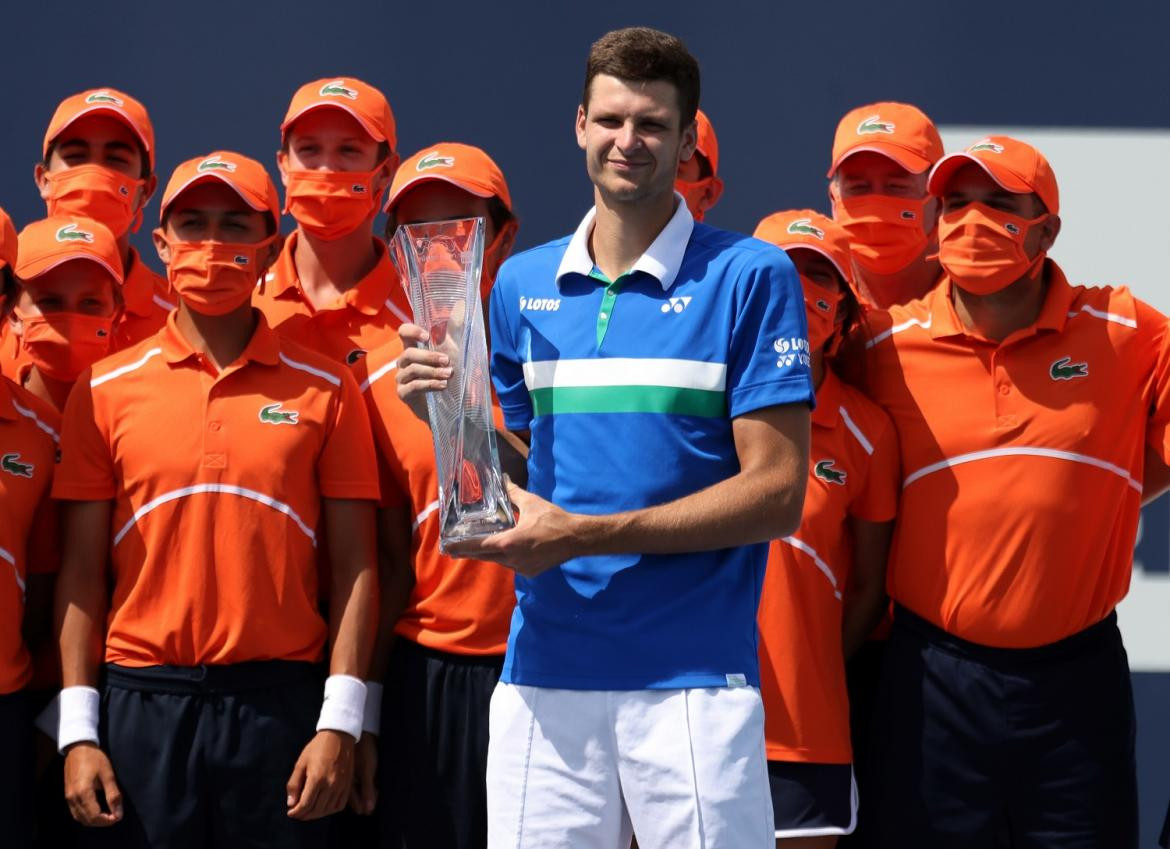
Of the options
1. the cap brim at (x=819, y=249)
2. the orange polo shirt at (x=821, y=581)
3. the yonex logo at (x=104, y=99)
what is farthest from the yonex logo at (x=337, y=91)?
the orange polo shirt at (x=821, y=581)

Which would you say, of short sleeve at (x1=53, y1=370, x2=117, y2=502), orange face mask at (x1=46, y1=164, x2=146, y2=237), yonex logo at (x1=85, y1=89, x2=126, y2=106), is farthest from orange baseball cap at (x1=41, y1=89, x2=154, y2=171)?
short sleeve at (x1=53, y1=370, x2=117, y2=502)

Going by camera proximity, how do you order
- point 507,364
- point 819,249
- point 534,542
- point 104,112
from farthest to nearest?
point 104,112
point 819,249
point 507,364
point 534,542

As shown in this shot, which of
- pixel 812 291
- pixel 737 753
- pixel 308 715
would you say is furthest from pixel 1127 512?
pixel 308 715

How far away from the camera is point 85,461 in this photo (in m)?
3.52

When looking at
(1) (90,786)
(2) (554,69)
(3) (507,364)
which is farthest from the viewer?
(2) (554,69)

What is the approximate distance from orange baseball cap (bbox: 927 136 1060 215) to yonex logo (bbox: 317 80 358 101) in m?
1.38

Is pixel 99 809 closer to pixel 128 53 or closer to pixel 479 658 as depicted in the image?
pixel 479 658

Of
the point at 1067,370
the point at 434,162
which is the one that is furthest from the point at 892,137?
the point at 434,162

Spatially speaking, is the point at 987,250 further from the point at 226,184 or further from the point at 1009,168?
the point at 226,184

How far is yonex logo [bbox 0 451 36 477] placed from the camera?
355 cm

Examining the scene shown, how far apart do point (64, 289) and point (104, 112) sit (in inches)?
31.0

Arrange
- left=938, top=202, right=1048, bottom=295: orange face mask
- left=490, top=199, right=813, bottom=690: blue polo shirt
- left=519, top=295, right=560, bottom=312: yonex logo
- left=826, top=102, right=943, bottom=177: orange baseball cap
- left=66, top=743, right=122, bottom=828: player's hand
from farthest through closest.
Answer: left=826, top=102, right=943, bottom=177: orange baseball cap < left=938, top=202, right=1048, bottom=295: orange face mask < left=66, top=743, right=122, bottom=828: player's hand < left=519, top=295, right=560, bottom=312: yonex logo < left=490, top=199, right=813, bottom=690: blue polo shirt

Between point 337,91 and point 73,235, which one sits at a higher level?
point 337,91

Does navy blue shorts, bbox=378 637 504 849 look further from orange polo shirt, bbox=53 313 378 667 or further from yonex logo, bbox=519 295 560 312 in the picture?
yonex logo, bbox=519 295 560 312
